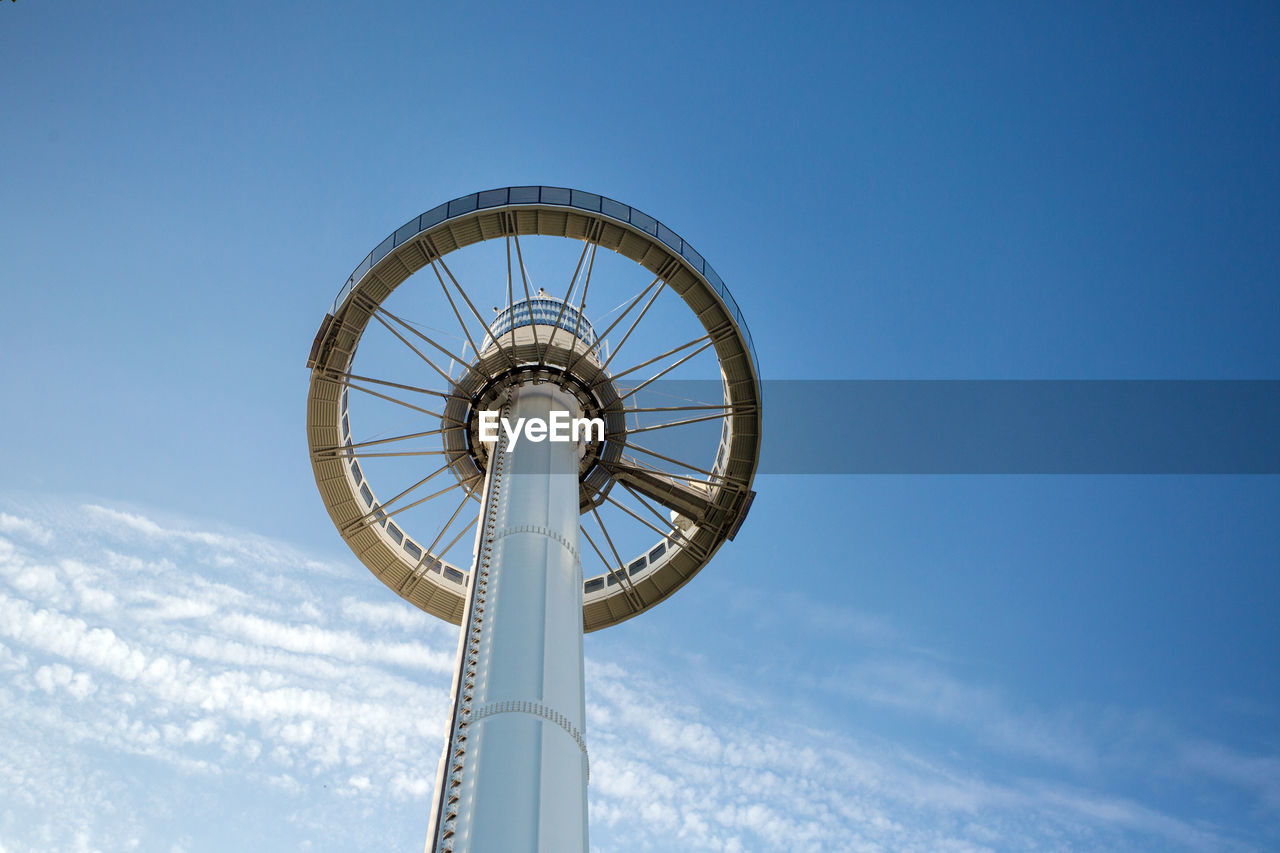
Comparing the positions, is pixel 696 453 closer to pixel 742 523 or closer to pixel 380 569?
pixel 742 523

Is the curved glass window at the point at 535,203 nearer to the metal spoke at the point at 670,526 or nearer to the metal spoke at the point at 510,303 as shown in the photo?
the metal spoke at the point at 510,303

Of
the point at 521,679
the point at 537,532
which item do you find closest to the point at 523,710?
the point at 521,679

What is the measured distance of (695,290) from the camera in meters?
26.7

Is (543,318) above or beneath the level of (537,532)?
above

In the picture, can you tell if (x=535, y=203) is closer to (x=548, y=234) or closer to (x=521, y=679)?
(x=548, y=234)

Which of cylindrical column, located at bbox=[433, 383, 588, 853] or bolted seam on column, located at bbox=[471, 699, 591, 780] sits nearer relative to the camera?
cylindrical column, located at bbox=[433, 383, 588, 853]

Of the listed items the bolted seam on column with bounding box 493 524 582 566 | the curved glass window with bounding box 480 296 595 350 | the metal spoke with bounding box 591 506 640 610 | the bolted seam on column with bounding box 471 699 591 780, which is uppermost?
the curved glass window with bounding box 480 296 595 350

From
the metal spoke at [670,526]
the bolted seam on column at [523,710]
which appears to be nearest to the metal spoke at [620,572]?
the metal spoke at [670,526]

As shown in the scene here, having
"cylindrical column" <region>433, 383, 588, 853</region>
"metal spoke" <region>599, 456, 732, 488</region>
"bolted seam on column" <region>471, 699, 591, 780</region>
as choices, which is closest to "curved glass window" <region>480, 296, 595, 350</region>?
"metal spoke" <region>599, 456, 732, 488</region>

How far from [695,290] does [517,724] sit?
46.1 feet

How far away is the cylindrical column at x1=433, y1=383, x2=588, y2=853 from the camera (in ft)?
53.9

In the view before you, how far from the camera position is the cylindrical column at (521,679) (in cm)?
Answer: 1642

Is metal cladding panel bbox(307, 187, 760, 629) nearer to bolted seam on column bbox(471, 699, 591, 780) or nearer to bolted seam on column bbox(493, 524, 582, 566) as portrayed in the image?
bolted seam on column bbox(493, 524, 582, 566)

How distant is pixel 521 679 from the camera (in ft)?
61.7
